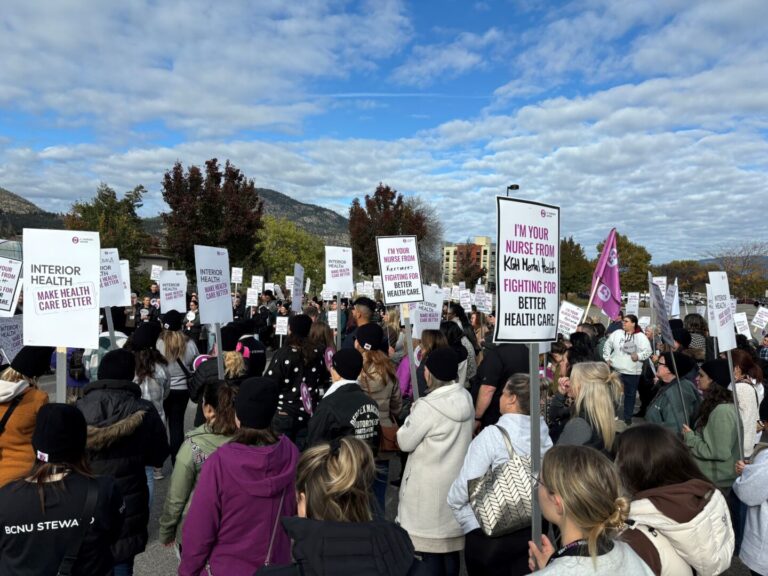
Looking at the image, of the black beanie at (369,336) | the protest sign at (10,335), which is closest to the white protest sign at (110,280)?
the protest sign at (10,335)

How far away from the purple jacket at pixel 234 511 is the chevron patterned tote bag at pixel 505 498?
112 centimetres

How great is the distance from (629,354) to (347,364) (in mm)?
7460

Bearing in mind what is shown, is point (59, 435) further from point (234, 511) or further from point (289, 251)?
point (289, 251)

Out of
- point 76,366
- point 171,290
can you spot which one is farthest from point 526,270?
point 171,290

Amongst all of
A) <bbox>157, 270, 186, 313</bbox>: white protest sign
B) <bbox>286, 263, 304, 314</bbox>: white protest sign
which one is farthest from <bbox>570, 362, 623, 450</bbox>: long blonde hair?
<bbox>157, 270, 186, 313</bbox>: white protest sign

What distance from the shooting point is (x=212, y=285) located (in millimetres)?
6113

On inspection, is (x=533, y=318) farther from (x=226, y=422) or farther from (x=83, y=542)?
(x=83, y=542)

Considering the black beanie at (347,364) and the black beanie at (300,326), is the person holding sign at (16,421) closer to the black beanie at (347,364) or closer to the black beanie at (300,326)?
the black beanie at (347,364)

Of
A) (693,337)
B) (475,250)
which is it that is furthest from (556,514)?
(475,250)

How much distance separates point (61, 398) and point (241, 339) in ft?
10.1

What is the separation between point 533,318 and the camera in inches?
121

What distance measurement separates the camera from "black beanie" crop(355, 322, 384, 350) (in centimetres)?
535

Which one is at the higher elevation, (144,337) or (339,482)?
(144,337)

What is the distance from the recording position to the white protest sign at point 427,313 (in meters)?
8.66
